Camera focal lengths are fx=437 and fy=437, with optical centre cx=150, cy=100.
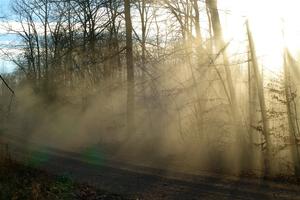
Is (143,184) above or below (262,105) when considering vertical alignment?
below

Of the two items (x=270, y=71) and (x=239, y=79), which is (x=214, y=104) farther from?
(x=270, y=71)

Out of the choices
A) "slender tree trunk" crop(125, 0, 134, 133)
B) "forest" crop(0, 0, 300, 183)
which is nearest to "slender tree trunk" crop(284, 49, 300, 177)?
"forest" crop(0, 0, 300, 183)

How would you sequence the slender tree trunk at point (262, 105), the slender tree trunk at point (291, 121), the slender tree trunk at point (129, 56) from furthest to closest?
the slender tree trunk at point (129, 56), the slender tree trunk at point (262, 105), the slender tree trunk at point (291, 121)

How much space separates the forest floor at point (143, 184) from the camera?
10844mm

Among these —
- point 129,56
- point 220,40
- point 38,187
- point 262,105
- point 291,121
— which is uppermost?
point 129,56

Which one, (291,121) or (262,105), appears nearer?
(291,121)

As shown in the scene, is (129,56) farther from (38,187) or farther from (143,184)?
(38,187)

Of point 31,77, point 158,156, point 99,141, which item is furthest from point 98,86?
point 31,77

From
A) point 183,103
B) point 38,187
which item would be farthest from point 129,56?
point 38,187

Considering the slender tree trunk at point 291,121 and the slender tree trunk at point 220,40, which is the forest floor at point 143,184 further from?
the slender tree trunk at point 220,40

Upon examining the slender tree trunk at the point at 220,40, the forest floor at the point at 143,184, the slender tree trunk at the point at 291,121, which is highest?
the slender tree trunk at the point at 220,40

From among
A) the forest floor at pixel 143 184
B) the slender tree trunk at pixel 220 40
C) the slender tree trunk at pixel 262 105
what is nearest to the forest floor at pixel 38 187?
the forest floor at pixel 143 184

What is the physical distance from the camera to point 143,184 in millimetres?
12555

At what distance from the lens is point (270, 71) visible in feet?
47.1
